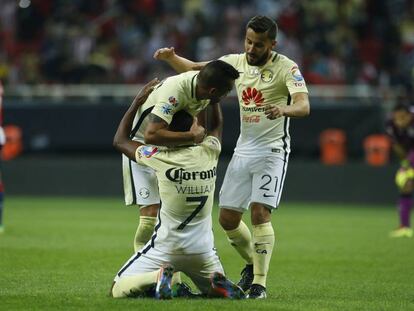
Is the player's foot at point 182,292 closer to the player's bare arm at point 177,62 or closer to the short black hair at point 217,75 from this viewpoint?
the short black hair at point 217,75

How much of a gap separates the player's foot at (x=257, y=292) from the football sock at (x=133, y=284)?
99cm

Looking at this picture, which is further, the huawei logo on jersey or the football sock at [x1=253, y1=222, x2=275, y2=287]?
the huawei logo on jersey

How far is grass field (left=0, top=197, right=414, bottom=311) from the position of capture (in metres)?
8.65

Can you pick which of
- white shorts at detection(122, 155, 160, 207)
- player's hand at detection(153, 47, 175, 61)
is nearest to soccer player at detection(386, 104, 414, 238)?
white shorts at detection(122, 155, 160, 207)

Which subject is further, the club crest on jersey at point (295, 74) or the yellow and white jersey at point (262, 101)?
the yellow and white jersey at point (262, 101)

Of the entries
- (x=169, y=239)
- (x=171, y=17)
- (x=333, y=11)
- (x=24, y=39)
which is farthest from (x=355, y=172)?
(x=169, y=239)

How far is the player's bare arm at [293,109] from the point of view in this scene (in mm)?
8773

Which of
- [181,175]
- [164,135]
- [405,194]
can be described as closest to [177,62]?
[164,135]

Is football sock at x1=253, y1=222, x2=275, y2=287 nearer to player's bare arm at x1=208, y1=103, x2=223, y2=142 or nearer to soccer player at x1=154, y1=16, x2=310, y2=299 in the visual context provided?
soccer player at x1=154, y1=16, x2=310, y2=299

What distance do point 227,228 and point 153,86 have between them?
5.48 feet

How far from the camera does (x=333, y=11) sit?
81.8 feet

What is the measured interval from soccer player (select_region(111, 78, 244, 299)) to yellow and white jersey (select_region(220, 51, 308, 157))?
1.30 meters

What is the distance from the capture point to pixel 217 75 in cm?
834

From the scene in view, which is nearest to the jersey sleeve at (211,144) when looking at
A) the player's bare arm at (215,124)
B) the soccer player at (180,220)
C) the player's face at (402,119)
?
the soccer player at (180,220)
